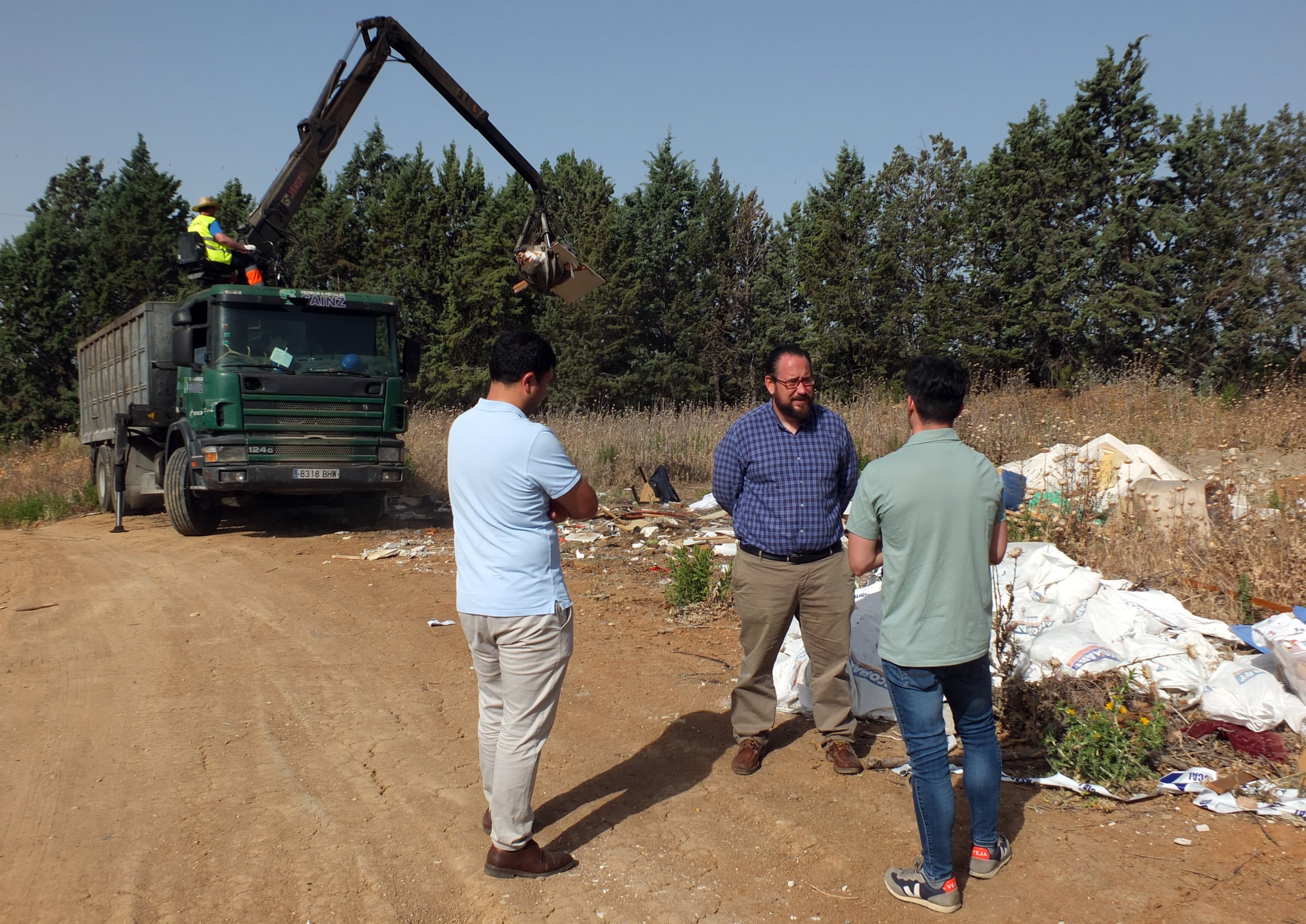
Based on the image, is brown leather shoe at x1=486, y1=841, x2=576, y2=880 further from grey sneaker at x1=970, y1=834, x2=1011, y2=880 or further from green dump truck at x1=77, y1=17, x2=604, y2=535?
green dump truck at x1=77, y1=17, x2=604, y2=535

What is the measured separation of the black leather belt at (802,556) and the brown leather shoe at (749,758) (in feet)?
2.81

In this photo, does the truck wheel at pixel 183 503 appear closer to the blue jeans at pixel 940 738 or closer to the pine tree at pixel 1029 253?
the blue jeans at pixel 940 738

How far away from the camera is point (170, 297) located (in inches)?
1346

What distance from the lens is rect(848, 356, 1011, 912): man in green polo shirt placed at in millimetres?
3072

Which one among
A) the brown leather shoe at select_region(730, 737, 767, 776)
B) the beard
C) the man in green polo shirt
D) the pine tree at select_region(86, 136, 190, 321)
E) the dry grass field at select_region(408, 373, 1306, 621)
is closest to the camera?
the man in green polo shirt

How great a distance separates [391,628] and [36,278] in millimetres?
31289

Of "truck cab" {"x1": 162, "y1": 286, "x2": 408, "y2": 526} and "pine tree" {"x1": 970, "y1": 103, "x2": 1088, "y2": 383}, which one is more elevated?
"pine tree" {"x1": 970, "y1": 103, "x2": 1088, "y2": 383}

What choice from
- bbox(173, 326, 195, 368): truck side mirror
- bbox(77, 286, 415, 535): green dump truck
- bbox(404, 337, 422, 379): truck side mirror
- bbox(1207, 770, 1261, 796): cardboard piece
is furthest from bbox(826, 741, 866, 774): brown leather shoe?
bbox(173, 326, 195, 368): truck side mirror

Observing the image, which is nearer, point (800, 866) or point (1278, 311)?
point (800, 866)

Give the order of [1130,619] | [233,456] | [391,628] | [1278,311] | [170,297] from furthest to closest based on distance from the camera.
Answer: [170,297], [1278,311], [233,456], [391,628], [1130,619]

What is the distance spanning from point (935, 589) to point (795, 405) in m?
1.32

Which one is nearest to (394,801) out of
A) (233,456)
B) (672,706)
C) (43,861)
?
(43,861)

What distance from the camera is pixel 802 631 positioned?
4383 mm

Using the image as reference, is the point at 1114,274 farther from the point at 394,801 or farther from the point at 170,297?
the point at 170,297
